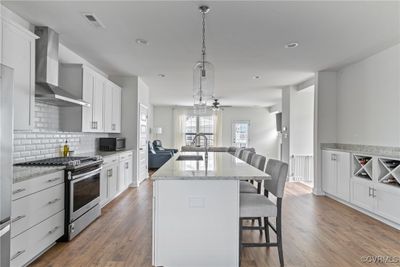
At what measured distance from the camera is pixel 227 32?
3328mm

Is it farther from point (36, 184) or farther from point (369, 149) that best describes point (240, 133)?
point (36, 184)

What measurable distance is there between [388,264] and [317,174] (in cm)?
303

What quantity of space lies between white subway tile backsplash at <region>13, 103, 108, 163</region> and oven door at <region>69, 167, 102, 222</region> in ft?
2.26

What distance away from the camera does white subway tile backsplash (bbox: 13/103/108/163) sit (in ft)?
Answer: 10.0

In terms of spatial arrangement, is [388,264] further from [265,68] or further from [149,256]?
[265,68]

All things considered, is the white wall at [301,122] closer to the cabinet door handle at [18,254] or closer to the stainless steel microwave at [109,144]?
the stainless steel microwave at [109,144]

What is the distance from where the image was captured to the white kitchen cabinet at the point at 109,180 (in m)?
4.21

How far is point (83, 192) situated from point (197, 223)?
1.78 meters

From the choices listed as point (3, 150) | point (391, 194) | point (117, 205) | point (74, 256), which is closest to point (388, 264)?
point (391, 194)

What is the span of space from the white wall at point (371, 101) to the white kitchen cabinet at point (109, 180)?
4.41m

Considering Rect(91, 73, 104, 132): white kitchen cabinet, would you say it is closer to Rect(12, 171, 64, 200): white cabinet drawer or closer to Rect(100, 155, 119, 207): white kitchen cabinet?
Rect(100, 155, 119, 207): white kitchen cabinet

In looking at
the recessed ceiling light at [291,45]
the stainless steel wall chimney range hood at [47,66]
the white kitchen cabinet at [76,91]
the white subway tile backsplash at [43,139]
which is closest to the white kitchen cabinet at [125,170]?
the white subway tile backsplash at [43,139]

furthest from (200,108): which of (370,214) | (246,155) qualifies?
(370,214)

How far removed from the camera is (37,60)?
318 cm
